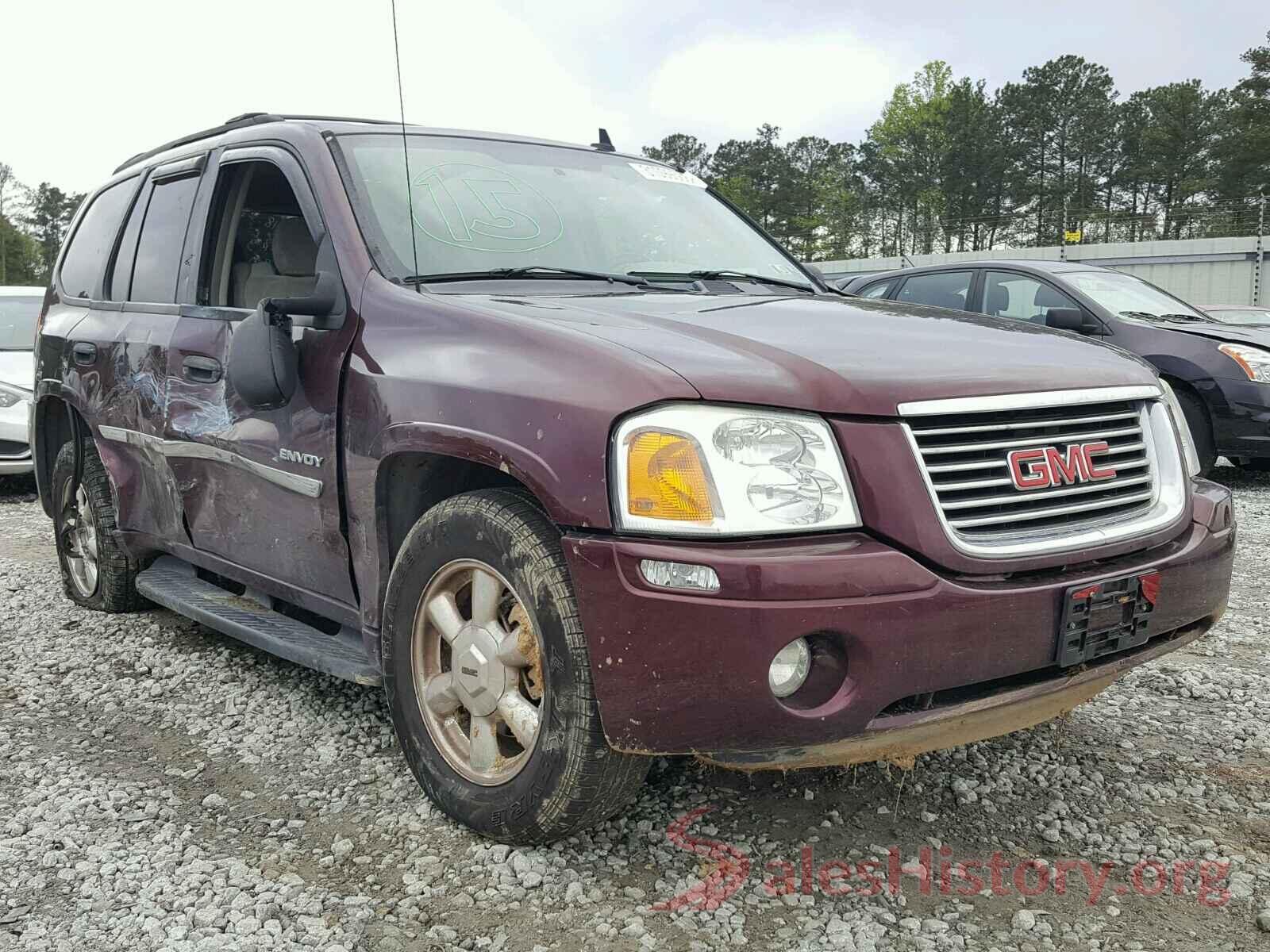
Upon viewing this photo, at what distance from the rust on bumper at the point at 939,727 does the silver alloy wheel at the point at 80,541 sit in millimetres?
3387

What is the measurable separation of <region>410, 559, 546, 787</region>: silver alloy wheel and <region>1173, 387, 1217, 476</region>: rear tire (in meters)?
6.32

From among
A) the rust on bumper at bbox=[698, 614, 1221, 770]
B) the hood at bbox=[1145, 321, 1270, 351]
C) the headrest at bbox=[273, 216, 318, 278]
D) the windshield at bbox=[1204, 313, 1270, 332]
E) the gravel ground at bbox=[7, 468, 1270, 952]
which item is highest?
the headrest at bbox=[273, 216, 318, 278]

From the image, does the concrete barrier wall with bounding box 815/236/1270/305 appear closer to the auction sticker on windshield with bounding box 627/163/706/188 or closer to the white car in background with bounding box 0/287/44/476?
the white car in background with bounding box 0/287/44/476

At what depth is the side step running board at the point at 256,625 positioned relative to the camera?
10.1ft

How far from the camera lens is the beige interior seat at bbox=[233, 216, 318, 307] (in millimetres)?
3404

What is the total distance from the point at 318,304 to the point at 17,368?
23.9 feet

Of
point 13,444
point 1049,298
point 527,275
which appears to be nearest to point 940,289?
point 1049,298

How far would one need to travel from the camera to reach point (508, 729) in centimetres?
266

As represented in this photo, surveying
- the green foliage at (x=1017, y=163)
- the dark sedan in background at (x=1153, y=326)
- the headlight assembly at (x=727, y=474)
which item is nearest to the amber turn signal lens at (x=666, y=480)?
the headlight assembly at (x=727, y=474)

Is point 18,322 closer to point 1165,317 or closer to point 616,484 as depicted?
point 1165,317

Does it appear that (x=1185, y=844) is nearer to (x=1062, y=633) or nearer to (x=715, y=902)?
(x=1062, y=633)

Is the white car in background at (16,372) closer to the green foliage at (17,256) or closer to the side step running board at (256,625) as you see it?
the side step running board at (256,625)

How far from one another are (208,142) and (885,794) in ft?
10.0

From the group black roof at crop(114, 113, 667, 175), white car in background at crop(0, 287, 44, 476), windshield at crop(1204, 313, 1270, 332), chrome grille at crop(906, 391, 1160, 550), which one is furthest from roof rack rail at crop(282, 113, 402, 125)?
windshield at crop(1204, 313, 1270, 332)
